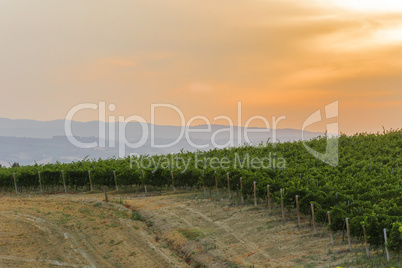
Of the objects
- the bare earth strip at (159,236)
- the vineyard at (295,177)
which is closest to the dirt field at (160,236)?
the bare earth strip at (159,236)

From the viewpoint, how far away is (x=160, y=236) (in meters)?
27.3

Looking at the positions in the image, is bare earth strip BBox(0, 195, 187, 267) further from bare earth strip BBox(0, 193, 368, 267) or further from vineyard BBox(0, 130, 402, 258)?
vineyard BBox(0, 130, 402, 258)

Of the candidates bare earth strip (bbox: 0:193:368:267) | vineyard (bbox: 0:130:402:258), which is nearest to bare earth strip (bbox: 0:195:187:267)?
bare earth strip (bbox: 0:193:368:267)

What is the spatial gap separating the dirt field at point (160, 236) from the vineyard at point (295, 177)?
1448mm

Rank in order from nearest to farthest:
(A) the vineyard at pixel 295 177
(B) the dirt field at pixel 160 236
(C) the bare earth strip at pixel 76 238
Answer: (B) the dirt field at pixel 160 236
(A) the vineyard at pixel 295 177
(C) the bare earth strip at pixel 76 238

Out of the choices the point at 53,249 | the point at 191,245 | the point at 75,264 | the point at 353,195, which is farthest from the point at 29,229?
the point at 353,195

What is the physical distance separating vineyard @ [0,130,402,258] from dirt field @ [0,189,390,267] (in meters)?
1.45

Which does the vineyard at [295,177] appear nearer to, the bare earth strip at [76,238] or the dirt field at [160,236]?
the dirt field at [160,236]

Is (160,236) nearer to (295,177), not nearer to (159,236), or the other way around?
(159,236)

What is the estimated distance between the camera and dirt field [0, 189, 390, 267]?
23.1 m

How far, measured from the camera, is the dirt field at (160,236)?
2309cm

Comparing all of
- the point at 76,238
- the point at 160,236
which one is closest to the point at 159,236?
the point at 160,236

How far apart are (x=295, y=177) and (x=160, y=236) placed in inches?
394

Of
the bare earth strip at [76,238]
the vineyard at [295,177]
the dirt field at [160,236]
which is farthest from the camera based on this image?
the bare earth strip at [76,238]
